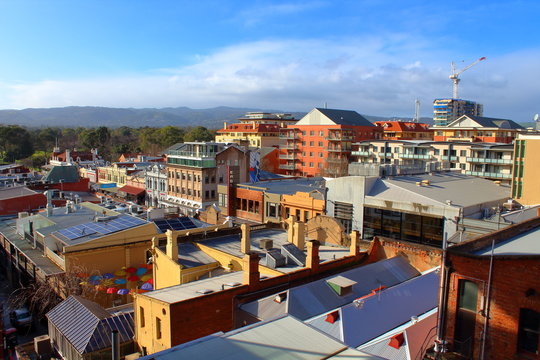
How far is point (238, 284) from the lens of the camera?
19.6 metres

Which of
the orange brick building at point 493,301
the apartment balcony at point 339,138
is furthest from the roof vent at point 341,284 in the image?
the apartment balcony at point 339,138

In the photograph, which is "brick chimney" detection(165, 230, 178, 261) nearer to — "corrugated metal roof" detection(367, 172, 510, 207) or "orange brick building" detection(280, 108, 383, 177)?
"corrugated metal roof" detection(367, 172, 510, 207)

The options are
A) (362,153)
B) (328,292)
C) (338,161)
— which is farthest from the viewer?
(338,161)

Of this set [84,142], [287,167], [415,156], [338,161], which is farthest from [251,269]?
[84,142]

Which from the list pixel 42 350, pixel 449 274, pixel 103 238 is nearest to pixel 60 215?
pixel 103 238

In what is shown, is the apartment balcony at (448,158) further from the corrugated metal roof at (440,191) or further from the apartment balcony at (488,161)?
the corrugated metal roof at (440,191)

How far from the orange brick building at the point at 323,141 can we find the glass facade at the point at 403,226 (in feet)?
155

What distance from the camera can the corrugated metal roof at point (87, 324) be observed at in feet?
64.9

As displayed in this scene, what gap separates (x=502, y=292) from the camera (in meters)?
11.0

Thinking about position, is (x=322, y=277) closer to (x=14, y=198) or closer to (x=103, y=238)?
(x=103, y=238)

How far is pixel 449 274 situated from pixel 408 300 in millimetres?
8231

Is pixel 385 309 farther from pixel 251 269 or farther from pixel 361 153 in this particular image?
pixel 361 153

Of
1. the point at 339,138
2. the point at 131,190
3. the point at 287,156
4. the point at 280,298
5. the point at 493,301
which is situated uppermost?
the point at 339,138

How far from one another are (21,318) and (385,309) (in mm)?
23166
